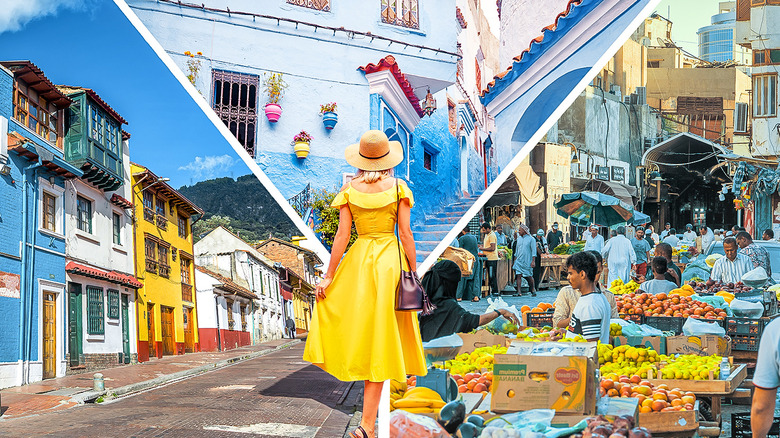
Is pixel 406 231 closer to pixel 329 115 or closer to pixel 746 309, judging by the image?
pixel 329 115

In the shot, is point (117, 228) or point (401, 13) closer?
point (401, 13)

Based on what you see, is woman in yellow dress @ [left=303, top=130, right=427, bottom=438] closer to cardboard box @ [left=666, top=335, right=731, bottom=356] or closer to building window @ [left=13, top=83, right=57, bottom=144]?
building window @ [left=13, top=83, right=57, bottom=144]

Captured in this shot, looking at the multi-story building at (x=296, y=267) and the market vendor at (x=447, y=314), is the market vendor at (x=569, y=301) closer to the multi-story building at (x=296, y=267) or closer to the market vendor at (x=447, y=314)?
the market vendor at (x=447, y=314)

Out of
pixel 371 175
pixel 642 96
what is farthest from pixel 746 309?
pixel 371 175

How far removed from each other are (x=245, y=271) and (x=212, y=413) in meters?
0.79

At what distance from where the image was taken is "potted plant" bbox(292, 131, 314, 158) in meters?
3.45

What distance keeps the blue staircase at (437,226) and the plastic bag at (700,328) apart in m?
1.88

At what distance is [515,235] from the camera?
5031 mm

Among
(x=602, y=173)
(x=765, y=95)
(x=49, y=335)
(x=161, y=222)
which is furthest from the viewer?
(x=602, y=173)

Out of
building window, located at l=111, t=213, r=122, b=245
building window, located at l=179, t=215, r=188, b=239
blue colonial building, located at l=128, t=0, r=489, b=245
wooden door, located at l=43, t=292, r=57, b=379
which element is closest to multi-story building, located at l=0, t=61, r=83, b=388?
wooden door, located at l=43, t=292, r=57, b=379

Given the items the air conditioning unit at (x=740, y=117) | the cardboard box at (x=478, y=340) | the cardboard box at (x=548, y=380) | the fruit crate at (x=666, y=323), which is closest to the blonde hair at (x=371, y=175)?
the cardboard box at (x=548, y=380)

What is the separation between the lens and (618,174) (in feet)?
16.4

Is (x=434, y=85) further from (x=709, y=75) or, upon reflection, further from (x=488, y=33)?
(x=709, y=75)

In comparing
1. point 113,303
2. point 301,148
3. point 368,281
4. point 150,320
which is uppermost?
point 301,148
